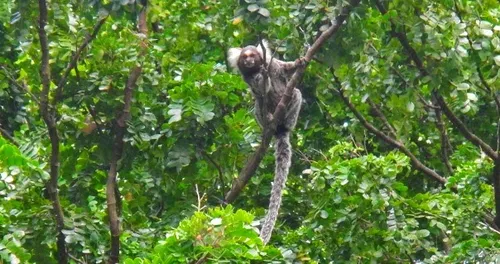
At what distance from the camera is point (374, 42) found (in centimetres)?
953

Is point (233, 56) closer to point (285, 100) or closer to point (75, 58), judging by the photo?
point (285, 100)

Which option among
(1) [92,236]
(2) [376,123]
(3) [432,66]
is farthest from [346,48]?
(2) [376,123]

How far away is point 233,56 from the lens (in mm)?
11062

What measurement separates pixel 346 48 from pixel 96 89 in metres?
2.41

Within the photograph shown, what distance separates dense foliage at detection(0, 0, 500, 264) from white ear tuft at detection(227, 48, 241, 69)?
1.25 ft

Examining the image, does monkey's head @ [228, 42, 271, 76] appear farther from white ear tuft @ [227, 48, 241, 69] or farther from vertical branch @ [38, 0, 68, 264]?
vertical branch @ [38, 0, 68, 264]

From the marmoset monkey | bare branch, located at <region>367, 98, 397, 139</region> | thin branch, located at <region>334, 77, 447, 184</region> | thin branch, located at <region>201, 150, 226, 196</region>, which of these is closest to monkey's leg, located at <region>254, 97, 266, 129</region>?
the marmoset monkey

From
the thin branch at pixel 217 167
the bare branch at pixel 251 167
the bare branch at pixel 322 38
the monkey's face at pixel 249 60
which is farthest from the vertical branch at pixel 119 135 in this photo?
the monkey's face at pixel 249 60

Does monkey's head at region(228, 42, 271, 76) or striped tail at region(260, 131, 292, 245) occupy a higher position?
monkey's head at region(228, 42, 271, 76)

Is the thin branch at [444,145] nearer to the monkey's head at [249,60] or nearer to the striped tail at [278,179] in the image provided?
the striped tail at [278,179]

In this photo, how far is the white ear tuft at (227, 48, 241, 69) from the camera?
10946 mm

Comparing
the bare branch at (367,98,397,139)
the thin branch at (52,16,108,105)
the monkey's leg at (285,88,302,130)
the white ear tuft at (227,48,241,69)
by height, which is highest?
the thin branch at (52,16,108,105)

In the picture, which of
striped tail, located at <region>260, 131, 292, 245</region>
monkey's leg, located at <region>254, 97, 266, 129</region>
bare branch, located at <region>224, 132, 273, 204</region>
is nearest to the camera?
bare branch, located at <region>224, 132, 273, 204</region>

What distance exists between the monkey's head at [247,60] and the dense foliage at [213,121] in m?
0.31
